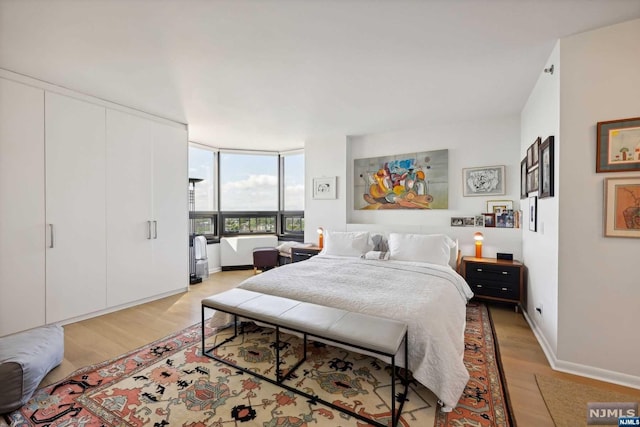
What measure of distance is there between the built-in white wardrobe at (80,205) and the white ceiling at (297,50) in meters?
0.30

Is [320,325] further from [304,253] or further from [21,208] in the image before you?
[21,208]

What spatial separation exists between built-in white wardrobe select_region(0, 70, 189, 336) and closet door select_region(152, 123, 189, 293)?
0.01 m

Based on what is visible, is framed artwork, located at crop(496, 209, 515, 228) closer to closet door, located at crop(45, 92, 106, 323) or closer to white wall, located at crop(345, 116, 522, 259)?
white wall, located at crop(345, 116, 522, 259)

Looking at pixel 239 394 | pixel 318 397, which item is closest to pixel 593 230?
pixel 318 397

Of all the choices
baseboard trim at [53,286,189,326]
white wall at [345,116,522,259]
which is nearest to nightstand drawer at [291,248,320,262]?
white wall at [345,116,522,259]

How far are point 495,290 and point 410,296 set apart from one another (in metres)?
1.76

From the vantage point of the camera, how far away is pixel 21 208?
8.43ft

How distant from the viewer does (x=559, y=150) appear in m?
2.01

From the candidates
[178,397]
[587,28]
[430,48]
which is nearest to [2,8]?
[178,397]

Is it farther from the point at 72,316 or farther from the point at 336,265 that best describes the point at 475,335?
the point at 72,316

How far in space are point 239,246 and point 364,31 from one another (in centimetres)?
447

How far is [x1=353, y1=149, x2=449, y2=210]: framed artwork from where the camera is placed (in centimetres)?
399

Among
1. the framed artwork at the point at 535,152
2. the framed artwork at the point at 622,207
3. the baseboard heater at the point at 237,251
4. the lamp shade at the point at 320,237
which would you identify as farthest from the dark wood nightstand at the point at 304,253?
the framed artwork at the point at 622,207

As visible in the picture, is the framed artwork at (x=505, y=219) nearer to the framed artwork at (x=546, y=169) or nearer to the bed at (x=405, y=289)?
the bed at (x=405, y=289)
